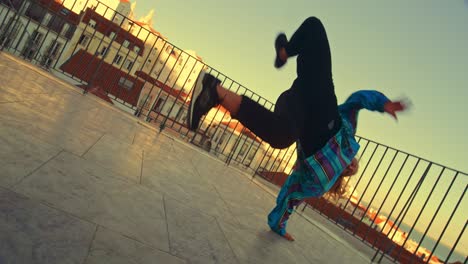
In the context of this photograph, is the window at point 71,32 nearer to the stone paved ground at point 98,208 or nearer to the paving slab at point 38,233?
the stone paved ground at point 98,208

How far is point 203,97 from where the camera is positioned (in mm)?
2828

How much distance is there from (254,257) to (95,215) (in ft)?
3.45

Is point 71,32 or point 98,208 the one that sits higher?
point 71,32

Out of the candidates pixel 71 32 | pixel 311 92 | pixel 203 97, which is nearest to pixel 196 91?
pixel 203 97

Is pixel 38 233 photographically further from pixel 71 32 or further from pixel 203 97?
pixel 71 32

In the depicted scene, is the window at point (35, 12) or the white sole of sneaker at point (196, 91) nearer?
the white sole of sneaker at point (196, 91)

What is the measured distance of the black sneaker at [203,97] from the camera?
2.79 m

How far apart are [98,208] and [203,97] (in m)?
1.53

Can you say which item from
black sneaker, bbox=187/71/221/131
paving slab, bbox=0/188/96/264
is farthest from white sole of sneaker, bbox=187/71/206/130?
paving slab, bbox=0/188/96/264

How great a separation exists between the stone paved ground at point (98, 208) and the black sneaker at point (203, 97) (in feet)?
2.02

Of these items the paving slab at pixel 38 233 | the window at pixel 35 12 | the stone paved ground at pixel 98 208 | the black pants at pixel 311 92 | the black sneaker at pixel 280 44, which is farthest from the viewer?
the window at pixel 35 12

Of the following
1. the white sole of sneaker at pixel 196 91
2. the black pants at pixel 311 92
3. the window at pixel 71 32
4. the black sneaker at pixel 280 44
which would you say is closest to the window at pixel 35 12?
the window at pixel 71 32

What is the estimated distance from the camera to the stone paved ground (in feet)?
3.60

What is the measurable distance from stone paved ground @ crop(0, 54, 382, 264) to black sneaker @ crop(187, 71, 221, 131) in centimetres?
62
